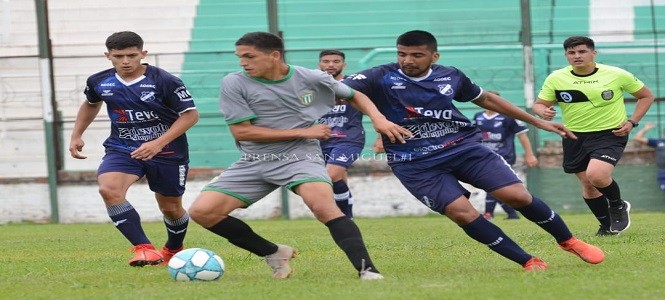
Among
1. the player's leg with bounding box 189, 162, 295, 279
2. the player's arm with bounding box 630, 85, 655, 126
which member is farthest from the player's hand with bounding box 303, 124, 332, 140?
the player's arm with bounding box 630, 85, 655, 126

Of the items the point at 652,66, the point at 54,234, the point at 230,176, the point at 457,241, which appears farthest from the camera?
the point at 652,66

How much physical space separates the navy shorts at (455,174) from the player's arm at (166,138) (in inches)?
74.6

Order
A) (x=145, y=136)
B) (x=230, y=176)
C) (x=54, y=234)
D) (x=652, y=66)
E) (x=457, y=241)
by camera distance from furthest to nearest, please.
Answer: (x=652, y=66) → (x=54, y=234) → (x=457, y=241) → (x=145, y=136) → (x=230, y=176)

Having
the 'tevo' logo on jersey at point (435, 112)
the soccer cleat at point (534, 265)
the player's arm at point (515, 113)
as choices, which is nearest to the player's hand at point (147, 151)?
the 'tevo' logo on jersey at point (435, 112)

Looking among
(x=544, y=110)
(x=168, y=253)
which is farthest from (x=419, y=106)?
(x=168, y=253)

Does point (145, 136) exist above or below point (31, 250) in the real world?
above

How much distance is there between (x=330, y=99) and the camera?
25.1ft

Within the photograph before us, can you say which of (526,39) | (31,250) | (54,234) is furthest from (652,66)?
(31,250)

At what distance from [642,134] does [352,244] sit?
12870 mm

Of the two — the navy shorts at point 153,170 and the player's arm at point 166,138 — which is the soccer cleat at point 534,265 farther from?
the navy shorts at point 153,170

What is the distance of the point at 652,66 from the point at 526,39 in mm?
2152

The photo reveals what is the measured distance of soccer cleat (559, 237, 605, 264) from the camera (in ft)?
25.5

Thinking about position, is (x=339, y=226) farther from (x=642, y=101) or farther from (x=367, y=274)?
(x=642, y=101)

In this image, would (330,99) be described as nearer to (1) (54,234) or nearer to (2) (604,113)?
(2) (604,113)
